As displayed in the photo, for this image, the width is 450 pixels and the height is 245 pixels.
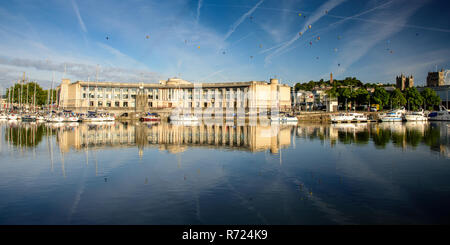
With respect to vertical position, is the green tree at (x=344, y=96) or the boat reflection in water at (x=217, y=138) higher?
the green tree at (x=344, y=96)

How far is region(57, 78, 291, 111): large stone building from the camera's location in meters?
129

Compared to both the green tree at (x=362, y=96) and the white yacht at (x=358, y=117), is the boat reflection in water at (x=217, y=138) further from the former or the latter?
the green tree at (x=362, y=96)

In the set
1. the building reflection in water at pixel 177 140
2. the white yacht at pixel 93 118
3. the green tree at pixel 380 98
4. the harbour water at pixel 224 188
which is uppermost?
the green tree at pixel 380 98

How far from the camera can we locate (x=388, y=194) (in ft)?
47.0

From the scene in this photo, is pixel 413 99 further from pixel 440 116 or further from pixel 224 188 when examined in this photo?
pixel 224 188

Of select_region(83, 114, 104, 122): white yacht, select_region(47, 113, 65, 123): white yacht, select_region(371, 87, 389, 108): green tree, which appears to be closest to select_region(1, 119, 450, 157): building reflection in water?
select_region(47, 113, 65, 123): white yacht

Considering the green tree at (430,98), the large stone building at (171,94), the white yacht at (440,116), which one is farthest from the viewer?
the green tree at (430,98)

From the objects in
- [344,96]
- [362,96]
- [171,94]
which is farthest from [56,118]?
[362,96]

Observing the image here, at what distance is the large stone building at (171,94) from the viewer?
422 feet

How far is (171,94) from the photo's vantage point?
455ft

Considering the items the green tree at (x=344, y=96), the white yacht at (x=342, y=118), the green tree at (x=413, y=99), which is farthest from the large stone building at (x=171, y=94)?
the green tree at (x=413, y=99)

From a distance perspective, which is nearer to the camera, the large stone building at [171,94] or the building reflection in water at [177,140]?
the building reflection in water at [177,140]
